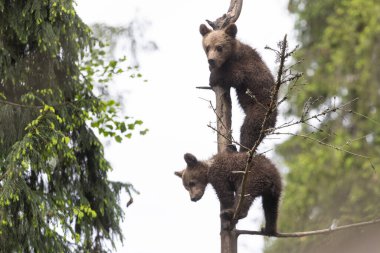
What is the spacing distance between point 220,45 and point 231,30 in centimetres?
15

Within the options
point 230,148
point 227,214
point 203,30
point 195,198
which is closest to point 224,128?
point 230,148

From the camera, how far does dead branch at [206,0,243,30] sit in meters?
Result: 6.15

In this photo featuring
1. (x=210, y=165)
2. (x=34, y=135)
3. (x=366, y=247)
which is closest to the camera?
(x=210, y=165)

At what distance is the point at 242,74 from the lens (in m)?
6.20

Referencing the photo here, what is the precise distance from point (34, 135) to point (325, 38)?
34.4ft

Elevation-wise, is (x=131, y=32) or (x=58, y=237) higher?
(x=131, y=32)

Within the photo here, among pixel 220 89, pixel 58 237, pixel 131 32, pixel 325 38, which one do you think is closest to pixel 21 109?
pixel 58 237

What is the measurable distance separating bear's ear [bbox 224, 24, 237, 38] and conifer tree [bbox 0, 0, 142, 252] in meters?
1.82

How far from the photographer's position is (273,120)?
20.3ft

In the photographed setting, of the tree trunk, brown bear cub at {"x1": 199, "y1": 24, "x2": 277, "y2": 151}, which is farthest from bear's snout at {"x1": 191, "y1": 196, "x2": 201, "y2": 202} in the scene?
brown bear cub at {"x1": 199, "y1": 24, "x2": 277, "y2": 151}

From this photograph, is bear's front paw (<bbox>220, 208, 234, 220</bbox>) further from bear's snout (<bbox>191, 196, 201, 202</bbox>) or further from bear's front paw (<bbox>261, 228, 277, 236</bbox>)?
bear's snout (<bbox>191, 196, 201, 202</bbox>)

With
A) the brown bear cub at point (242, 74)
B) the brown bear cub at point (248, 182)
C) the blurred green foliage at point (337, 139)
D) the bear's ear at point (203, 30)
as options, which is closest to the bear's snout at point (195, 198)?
the brown bear cub at point (248, 182)

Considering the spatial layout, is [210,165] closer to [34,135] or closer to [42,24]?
[34,135]

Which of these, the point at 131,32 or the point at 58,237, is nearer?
the point at 58,237
